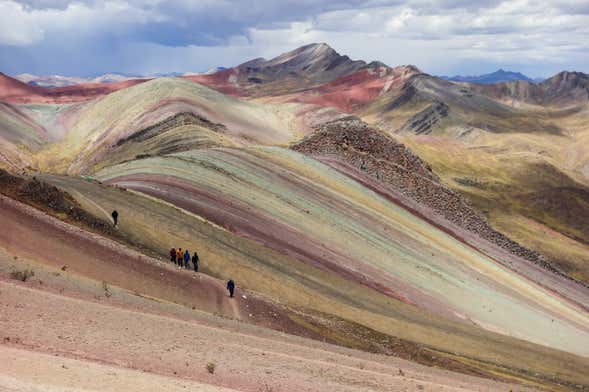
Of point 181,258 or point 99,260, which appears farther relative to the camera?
point 181,258

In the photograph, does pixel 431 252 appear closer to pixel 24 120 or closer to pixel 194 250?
pixel 194 250

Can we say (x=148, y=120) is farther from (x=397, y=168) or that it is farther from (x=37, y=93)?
(x=37, y=93)

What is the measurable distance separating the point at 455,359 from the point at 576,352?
16247 mm

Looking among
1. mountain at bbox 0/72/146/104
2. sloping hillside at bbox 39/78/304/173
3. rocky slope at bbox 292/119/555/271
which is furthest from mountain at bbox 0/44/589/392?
mountain at bbox 0/72/146/104

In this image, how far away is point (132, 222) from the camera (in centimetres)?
3478

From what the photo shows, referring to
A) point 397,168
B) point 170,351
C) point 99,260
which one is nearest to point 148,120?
point 397,168

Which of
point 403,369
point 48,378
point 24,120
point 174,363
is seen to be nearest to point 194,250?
point 403,369

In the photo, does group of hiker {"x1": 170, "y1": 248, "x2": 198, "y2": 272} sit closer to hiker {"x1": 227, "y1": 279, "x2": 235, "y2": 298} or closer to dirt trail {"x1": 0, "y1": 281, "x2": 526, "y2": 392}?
hiker {"x1": 227, "y1": 279, "x2": 235, "y2": 298}

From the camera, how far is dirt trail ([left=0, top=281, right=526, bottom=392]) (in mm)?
16953

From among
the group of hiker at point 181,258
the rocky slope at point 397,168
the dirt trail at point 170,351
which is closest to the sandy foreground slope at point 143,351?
the dirt trail at point 170,351

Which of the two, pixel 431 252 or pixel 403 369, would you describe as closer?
pixel 403 369

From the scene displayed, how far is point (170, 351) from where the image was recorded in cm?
1909

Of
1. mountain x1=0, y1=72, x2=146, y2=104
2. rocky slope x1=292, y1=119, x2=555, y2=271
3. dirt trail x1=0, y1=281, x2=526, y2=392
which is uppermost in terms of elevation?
mountain x1=0, y1=72, x2=146, y2=104

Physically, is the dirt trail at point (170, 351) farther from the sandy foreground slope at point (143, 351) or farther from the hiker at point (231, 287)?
the hiker at point (231, 287)
